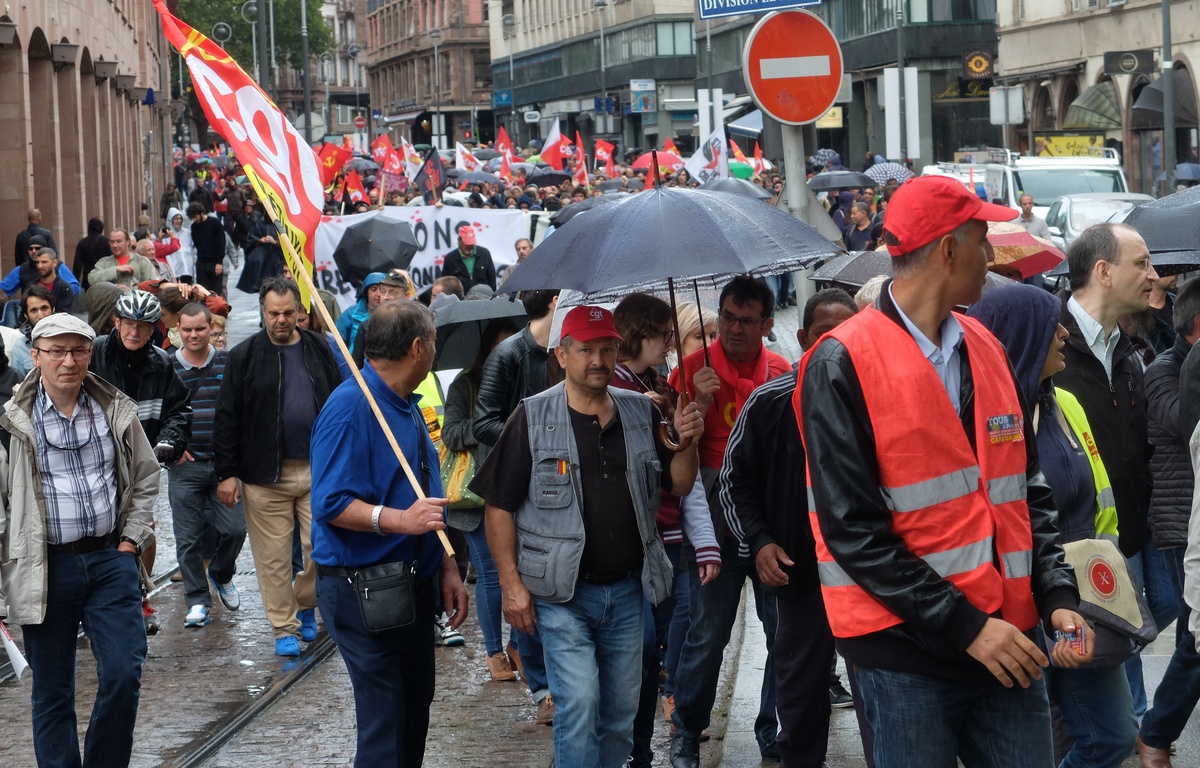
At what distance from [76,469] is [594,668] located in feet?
6.54

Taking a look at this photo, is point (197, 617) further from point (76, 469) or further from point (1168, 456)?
point (1168, 456)

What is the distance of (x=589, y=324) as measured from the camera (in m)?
5.17

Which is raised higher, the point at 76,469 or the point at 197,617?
the point at 76,469

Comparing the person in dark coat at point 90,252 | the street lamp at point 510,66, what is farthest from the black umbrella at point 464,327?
the street lamp at point 510,66

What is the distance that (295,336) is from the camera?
8430mm

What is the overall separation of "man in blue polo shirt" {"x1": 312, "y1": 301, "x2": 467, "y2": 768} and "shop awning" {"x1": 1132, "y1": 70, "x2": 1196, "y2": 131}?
3106 centimetres

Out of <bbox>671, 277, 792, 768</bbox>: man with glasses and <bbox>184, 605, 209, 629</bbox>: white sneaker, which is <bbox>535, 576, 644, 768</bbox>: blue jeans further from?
<bbox>184, 605, 209, 629</bbox>: white sneaker

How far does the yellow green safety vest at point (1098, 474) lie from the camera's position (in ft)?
16.5

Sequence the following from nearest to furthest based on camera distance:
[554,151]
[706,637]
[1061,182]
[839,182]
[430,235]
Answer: [706,637] → [430,235] → [1061,182] → [839,182] → [554,151]

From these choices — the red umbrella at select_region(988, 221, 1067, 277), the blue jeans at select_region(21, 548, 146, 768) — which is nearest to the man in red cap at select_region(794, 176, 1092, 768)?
the blue jeans at select_region(21, 548, 146, 768)

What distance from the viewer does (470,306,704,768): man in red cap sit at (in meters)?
5.14

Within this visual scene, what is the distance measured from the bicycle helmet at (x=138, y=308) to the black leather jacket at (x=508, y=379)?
193cm

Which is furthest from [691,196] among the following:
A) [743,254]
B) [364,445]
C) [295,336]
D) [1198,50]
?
[1198,50]

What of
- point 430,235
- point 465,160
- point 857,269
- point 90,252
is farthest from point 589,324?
point 465,160
